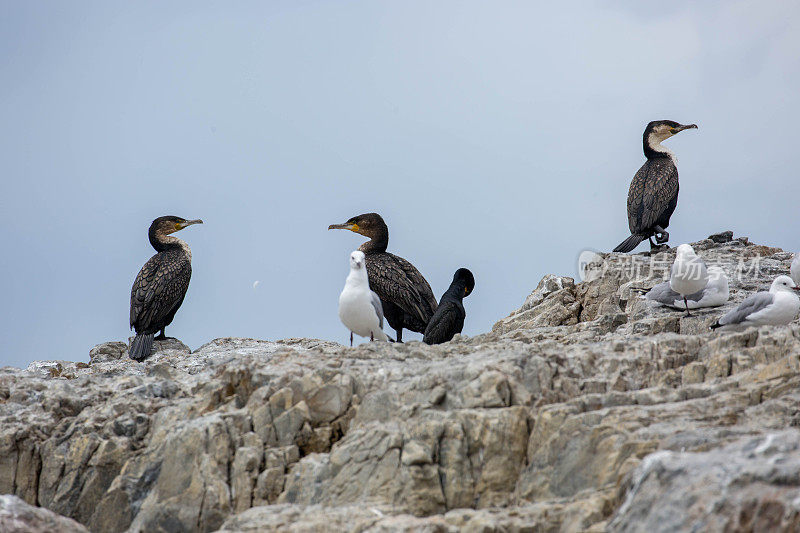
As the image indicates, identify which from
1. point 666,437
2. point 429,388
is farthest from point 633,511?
point 429,388

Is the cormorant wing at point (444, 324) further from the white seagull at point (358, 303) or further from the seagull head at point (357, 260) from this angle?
the seagull head at point (357, 260)

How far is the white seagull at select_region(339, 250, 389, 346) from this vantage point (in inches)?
441

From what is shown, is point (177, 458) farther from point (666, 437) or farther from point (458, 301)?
point (458, 301)

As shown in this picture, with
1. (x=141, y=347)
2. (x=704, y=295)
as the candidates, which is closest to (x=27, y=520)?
(x=141, y=347)

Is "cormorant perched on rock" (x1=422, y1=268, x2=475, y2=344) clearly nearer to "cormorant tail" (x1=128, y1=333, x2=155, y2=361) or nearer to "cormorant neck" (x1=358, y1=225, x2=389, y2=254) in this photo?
"cormorant neck" (x1=358, y1=225, x2=389, y2=254)

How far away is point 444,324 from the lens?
13633 mm

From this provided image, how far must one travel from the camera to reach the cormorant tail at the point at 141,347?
14359 millimetres

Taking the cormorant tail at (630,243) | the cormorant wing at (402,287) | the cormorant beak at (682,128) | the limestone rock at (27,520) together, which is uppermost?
the cormorant beak at (682,128)

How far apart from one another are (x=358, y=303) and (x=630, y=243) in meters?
7.43

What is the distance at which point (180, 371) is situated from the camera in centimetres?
1148

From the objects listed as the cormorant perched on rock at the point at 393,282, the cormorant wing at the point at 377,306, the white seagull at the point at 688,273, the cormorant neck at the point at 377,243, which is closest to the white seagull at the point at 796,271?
the white seagull at the point at 688,273

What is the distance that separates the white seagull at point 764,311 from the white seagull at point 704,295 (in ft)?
6.09

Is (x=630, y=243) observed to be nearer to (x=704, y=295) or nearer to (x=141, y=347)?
(x=704, y=295)

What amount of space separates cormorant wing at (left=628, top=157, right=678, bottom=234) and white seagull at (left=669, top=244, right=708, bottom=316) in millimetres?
5111
